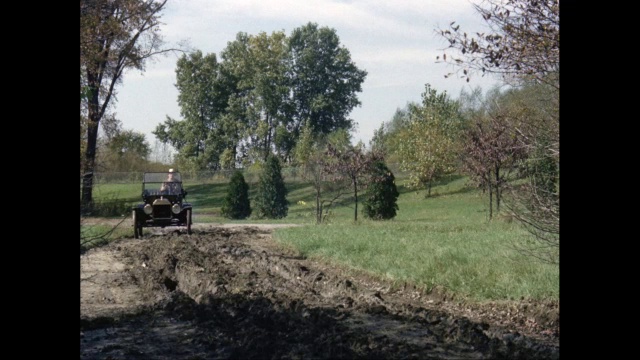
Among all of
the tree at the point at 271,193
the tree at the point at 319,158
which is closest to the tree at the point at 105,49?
the tree at the point at 319,158

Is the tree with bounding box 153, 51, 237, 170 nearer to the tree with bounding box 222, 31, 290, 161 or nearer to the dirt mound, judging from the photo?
the tree with bounding box 222, 31, 290, 161

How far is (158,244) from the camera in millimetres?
15547

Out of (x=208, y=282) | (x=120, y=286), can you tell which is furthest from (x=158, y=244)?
(x=208, y=282)

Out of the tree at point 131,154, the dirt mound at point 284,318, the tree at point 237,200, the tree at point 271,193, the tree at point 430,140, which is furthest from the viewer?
the tree at point 430,140

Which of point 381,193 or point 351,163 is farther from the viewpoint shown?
point 381,193

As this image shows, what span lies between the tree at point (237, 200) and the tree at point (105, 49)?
55.1 ft

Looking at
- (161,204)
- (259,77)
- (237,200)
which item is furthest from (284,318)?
(237,200)

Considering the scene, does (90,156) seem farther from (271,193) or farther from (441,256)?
(271,193)

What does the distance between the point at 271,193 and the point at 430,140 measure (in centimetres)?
820

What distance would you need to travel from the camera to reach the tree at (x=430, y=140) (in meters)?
31.0

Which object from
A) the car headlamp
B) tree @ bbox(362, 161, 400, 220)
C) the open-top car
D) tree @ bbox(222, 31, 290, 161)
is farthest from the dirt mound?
tree @ bbox(362, 161, 400, 220)

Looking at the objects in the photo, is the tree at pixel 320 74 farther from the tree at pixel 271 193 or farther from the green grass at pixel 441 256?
the green grass at pixel 441 256

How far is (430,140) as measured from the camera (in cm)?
3120
